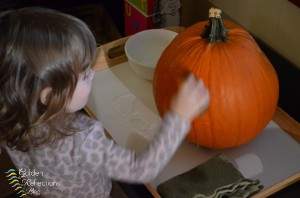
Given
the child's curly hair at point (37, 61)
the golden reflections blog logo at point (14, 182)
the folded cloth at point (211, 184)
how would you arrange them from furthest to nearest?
the golden reflections blog logo at point (14, 182), the folded cloth at point (211, 184), the child's curly hair at point (37, 61)

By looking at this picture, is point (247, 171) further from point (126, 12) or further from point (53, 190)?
Answer: point (126, 12)

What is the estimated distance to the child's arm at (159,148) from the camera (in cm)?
68

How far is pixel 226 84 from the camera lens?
2.50 feet

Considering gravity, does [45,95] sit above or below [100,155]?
above

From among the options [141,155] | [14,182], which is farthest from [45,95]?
[14,182]

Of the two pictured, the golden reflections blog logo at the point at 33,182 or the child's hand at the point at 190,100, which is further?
the golden reflections blog logo at the point at 33,182

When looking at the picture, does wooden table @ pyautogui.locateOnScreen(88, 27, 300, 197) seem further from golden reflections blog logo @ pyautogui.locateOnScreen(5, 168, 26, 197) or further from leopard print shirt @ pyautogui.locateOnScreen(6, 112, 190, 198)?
golden reflections blog logo @ pyautogui.locateOnScreen(5, 168, 26, 197)

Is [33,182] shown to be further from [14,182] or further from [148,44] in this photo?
[148,44]

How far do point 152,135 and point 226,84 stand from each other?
21 cm

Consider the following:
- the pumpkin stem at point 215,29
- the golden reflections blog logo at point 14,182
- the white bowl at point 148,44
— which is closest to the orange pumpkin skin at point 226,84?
the pumpkin stem at point 215,29

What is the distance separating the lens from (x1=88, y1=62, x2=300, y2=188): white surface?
2.62 ft

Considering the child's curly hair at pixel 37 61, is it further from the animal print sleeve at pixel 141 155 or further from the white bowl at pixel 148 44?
the white bowl at pixel 148 44

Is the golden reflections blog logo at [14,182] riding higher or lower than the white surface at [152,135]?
lower

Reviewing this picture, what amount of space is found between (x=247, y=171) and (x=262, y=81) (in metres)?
0.18
